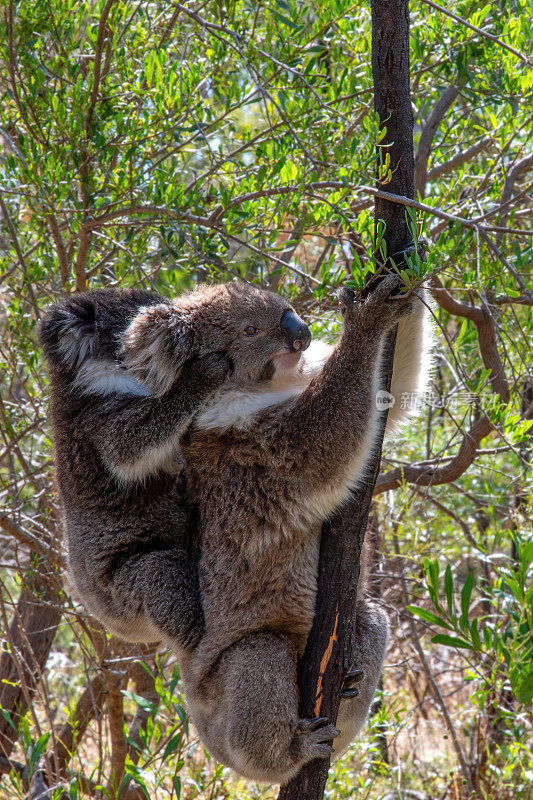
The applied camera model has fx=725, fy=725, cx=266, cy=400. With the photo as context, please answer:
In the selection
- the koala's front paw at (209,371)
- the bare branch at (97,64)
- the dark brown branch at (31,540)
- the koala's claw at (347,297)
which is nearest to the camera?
the koala's claw at (347,297)

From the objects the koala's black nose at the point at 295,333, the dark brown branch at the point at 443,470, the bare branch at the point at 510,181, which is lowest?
the dark brown branch at the point at 443,470

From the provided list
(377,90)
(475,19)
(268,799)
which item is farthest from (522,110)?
(268,799)

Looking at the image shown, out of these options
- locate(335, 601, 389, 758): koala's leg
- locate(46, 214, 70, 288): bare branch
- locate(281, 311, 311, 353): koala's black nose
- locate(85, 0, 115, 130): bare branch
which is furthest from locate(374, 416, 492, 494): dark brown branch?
locate(85, 0, 115, 130): bare branch

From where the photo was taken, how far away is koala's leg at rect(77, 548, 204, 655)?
8.71ft

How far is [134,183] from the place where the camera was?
135 inches

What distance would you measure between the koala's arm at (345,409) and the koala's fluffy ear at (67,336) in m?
0.89

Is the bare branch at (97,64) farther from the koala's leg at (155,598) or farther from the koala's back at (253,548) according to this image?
the koala's leg at (155,598)

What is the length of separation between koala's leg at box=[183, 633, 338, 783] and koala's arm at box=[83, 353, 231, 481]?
2.36 feet

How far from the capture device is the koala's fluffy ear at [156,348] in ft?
8.55

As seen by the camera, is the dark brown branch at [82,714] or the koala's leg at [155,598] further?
the dark brown branch at [82,714]

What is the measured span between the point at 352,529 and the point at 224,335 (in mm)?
883

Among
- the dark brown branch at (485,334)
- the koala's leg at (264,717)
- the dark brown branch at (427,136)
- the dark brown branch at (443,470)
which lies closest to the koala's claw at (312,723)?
the koala's leg at (264,717)

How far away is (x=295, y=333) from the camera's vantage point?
107 inches

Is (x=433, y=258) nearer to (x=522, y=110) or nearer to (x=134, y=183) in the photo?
(x=134, y=183)
